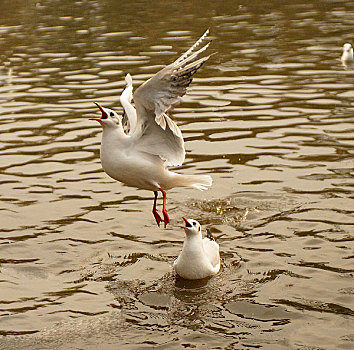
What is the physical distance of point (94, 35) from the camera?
27.1m

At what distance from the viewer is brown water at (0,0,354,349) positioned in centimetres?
777

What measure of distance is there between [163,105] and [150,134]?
72cm

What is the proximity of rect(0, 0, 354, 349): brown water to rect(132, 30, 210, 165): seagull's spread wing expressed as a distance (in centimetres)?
144

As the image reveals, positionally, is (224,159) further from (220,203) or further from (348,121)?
(348,121)

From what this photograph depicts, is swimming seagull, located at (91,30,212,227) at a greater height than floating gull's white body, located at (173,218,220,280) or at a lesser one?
greater

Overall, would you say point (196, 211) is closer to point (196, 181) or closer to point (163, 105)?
point (196, 181)

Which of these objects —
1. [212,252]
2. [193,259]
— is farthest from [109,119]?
[212,252]

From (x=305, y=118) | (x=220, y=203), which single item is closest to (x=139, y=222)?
(x=220, y=203)

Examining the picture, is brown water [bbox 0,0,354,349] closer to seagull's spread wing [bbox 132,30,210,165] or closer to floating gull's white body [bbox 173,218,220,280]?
floating gull's white body [bbox 173,218,220,280]

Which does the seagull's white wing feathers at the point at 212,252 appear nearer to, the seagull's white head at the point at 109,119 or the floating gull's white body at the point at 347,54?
the seagull's white head at the point at 109,119

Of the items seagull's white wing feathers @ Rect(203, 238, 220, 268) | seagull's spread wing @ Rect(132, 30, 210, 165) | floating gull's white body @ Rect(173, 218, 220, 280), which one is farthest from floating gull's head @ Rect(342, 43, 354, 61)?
floating gull's white body @ Rect(173, 218, 220, 280)

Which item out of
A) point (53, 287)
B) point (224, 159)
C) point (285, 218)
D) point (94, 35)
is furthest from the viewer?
point (94, 35)

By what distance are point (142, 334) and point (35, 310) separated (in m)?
1.34

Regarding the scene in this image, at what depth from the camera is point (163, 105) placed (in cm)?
823
